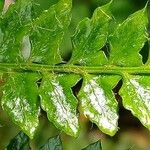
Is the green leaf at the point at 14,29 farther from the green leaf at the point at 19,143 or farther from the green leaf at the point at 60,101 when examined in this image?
the green leaf at the point at 19,143

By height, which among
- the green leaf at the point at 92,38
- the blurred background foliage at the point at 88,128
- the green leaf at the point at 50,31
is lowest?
the blurred background foliage at the point at 88,128

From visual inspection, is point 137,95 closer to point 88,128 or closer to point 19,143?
point 19,143

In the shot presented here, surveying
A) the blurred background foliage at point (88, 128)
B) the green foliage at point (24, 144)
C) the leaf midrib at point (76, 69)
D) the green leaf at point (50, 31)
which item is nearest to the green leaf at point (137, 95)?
the leaf midrib at point (76, 69)

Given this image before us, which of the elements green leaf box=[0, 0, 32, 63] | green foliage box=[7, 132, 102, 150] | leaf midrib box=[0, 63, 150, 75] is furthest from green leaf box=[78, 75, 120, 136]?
green foliage box=[7, 132, 102, 150]

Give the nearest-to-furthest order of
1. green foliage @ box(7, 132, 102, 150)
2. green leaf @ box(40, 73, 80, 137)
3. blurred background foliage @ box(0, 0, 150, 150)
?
green leaf @ box(40, 73, 80, 137) → green foliage @ box(7, 132, 102, 150) → blurred background foliage @ box(0, 0, 150, 150)

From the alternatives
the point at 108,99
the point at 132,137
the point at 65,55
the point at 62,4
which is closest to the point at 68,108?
the point at 108,99

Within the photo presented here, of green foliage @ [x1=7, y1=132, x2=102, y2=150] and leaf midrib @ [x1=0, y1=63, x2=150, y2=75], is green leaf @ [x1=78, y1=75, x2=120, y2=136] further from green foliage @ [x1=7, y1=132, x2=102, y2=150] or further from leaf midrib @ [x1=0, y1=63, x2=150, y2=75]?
green foliage @ [x1=7, y1=132, x2=102, y2=150]

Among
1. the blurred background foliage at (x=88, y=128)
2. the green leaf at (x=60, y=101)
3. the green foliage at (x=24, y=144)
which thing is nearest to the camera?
the green leaf at (x=60, y=101)
